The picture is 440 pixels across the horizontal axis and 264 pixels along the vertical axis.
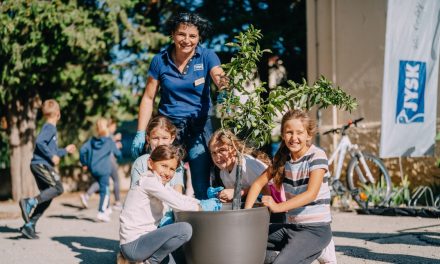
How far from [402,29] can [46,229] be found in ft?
16.3

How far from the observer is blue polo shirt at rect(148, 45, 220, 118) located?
4309 millimetres

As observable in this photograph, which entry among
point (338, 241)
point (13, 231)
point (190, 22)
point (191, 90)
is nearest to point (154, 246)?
point (191, 90)

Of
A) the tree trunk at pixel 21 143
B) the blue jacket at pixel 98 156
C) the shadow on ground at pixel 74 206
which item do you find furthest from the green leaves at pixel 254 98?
the tree trunk at pixel 21 143

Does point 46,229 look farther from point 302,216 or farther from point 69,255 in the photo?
point 302,216

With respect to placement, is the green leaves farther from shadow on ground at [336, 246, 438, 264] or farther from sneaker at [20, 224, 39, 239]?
sneaker at [20, 224, 39, 239]

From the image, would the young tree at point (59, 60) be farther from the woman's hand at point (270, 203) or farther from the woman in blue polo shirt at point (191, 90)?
the woman's hand at point (270, 203)

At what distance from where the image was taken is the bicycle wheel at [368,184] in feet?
24.3

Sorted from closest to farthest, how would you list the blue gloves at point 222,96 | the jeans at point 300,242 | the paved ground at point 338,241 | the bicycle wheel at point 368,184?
1. the jeans at point 300,242
2. the blue gloves at point 222,96
3. the paved ground at point 338,241
4. the bicycle wheel at point 368,184

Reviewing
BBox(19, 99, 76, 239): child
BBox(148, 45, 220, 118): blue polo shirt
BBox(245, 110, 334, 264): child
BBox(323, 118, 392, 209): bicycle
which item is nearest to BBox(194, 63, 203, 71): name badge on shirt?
BBox(148, 45, 220, 118): blue polo shirt

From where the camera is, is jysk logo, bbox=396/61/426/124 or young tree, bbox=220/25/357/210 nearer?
young tree, bbox=220/25/357/210

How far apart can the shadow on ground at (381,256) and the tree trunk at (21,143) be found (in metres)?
7.47

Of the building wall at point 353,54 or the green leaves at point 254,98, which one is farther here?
the building wall at point 353,54

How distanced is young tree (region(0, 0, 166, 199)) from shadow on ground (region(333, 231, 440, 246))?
5926 millimetres

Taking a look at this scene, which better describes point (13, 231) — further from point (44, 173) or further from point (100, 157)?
point (100, 157)
